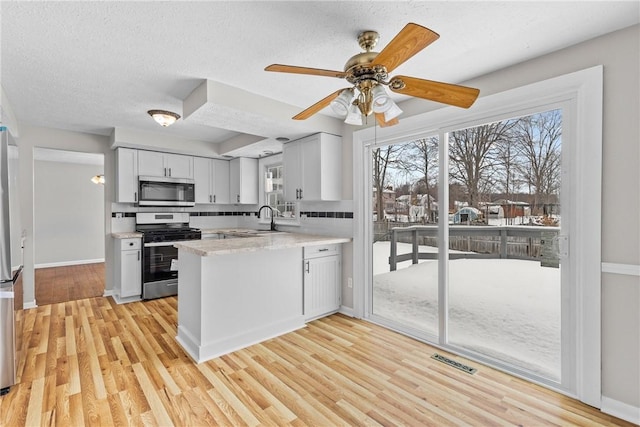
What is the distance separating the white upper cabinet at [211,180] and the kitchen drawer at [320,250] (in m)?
2.55

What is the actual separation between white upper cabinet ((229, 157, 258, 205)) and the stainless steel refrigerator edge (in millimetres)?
3132

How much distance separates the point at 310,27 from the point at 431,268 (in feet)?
7.39

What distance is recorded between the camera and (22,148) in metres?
3.73

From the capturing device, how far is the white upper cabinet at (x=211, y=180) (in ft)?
16.2

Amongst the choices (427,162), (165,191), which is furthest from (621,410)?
(165,191)

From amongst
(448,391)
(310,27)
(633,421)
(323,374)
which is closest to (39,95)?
(310,27)

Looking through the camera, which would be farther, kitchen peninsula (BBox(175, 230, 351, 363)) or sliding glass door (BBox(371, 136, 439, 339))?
sliding glass door (BBox(371, 136, 439, 339))

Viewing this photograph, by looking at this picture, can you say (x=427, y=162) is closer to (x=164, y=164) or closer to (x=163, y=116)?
(x=163, y=116)

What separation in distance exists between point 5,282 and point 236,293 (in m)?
1.57

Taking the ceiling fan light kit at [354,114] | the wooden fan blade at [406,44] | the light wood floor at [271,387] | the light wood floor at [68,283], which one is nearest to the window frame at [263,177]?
the light wood floor at [271,387]

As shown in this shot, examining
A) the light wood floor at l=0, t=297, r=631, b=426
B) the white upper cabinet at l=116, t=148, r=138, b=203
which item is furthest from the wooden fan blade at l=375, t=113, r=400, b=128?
the white upper cabinet at l=116, t=148, r=138, b=203

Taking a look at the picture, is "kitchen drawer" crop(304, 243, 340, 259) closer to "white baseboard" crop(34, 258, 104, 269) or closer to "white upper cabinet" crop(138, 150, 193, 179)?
"white upper cabinet" crop(138, 150, 193, 179)

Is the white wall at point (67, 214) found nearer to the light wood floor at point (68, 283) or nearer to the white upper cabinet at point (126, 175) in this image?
the light wood floor at point (68, 283)

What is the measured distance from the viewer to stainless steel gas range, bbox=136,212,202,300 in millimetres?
4090
